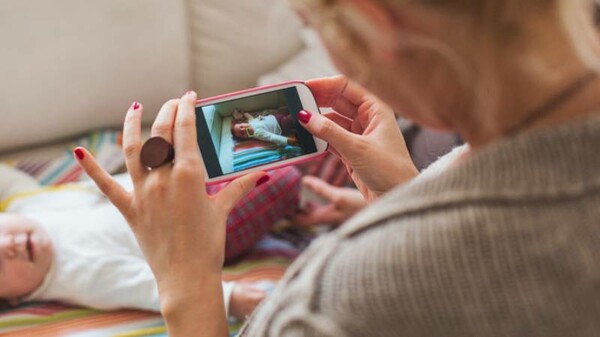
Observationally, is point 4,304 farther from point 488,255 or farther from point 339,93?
point 488,255

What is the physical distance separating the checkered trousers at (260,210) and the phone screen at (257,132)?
0.32 m

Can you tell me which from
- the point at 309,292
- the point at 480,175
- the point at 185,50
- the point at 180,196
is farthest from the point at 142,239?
the point at 185,50

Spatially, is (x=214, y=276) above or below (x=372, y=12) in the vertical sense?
below

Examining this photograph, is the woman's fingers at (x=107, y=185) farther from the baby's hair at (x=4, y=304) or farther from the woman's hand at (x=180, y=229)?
the baby's hair at (x=4, y=304)

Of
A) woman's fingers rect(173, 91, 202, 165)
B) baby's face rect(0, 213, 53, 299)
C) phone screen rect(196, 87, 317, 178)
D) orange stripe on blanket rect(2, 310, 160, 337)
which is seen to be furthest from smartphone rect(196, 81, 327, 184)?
baby's face rect(0, 213, 53, 299)

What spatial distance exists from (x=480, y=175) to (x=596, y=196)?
72mm

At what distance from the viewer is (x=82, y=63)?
119 cm

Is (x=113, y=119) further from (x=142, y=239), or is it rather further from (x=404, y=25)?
(x=404, y=25)

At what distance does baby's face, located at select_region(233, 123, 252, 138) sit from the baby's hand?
1.17ft

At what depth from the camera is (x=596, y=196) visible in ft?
1.23

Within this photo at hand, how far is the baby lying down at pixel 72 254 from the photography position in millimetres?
1068

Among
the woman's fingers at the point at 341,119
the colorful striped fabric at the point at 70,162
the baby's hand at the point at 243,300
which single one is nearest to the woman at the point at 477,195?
the woman's fingers at the point at 341,119

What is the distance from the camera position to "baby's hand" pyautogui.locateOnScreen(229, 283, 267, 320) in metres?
1.02

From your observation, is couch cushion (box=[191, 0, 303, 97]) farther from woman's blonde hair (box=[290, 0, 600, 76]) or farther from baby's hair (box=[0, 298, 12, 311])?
woman's blonde hair (box=[290, 0, 600, 76])
